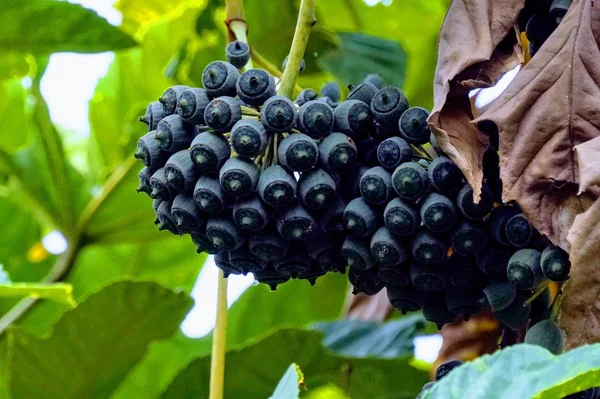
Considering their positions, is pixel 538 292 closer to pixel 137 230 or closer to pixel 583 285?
pixel 583 285

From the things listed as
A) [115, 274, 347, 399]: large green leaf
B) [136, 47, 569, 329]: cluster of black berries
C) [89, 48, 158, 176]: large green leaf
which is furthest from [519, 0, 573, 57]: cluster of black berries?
[89, 48, 158, 176]: large green leaf

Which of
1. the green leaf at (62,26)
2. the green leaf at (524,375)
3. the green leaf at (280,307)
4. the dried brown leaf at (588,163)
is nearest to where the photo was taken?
the green leaf at (524,375)

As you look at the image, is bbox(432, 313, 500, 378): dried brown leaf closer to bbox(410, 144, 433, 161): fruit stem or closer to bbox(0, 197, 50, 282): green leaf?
bbox(410, 144, 433, 161): fruit stem

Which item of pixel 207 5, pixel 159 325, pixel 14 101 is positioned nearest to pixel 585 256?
pixel 159 325

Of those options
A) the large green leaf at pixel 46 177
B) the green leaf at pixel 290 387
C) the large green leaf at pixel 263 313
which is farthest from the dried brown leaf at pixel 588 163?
the large green leaf at pixel 46 177

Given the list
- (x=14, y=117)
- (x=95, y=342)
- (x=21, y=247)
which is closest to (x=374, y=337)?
(x=95, y=342)

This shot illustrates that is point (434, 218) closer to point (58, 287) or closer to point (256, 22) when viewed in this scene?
point (58, 287)

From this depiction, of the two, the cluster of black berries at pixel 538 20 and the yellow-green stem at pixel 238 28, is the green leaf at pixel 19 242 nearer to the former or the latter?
the yellow-green stem at pixel 238 28
